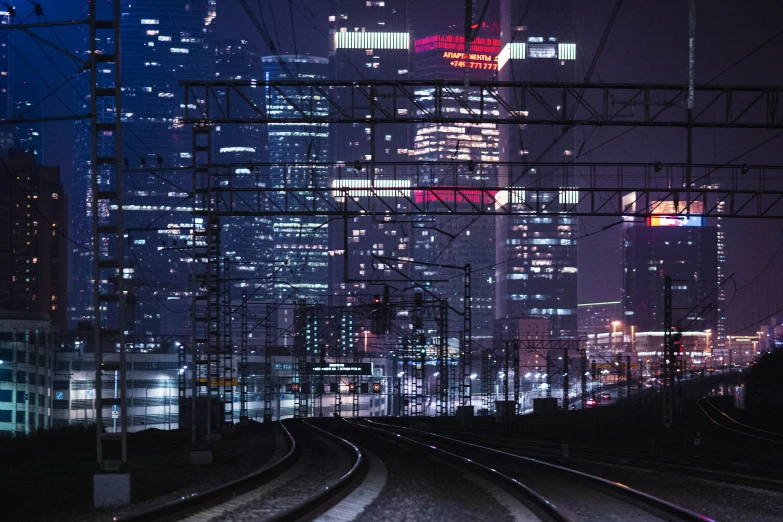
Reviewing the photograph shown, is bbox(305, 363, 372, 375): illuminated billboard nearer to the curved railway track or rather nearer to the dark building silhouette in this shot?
the curved railway track

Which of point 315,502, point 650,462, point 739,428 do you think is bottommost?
point 739,428

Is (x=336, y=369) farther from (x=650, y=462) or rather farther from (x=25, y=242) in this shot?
(x=25, y=242)

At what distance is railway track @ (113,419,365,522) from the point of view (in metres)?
15.4

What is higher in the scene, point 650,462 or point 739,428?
point 650,462

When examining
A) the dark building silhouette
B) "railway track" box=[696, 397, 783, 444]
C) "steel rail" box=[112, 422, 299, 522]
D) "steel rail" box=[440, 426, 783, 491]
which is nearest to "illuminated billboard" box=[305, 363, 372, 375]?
"railway track" box=[696, 397, 783, 444]

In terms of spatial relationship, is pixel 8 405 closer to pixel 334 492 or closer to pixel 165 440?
pixel 165 440

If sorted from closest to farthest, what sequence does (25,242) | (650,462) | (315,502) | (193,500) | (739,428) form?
(193,500) < (315,502) < (650,462) < (739,428) < (25,242)

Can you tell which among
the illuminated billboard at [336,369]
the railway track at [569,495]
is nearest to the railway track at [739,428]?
the railway track at [569,495]

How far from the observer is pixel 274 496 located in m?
18.7

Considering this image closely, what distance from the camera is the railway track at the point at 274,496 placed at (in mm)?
15367

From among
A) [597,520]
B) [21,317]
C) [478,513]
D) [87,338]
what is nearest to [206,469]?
[478,513]

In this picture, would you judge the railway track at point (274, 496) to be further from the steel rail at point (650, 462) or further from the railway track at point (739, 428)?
the railway track at point (739, 428)

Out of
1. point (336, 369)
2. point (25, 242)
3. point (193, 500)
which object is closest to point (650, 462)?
point (193, 500)

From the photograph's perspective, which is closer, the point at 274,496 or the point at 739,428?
the point at 274,496
